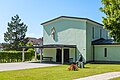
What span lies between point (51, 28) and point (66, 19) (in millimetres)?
3112

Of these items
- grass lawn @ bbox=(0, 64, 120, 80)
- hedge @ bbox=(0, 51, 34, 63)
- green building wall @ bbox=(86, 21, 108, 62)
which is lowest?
grass lawn @ bbox=(0, 64, 120, 80)

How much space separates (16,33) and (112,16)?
168 feet

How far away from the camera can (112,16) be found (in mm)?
18969

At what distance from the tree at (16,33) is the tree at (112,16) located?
47.5m

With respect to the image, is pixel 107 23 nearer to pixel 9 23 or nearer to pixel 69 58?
pixel 69 58

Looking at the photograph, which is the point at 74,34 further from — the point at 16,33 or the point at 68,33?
the point at 16,33

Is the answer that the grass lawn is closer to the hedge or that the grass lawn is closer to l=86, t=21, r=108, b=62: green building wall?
l=86, t=21, r=108, b=62: green building wall

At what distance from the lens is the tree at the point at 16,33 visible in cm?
6606

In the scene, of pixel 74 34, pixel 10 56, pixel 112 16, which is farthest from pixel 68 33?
pixel 112 16

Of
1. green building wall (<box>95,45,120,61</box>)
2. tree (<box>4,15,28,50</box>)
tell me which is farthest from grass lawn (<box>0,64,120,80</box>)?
tree (<box>4,15,28,50</box>)

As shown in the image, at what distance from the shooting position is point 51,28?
3728cm

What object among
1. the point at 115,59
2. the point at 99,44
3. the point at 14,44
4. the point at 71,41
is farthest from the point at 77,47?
the point at 14,44

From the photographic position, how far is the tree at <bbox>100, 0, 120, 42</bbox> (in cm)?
1864

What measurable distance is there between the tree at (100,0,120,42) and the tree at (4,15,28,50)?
1870 inches
